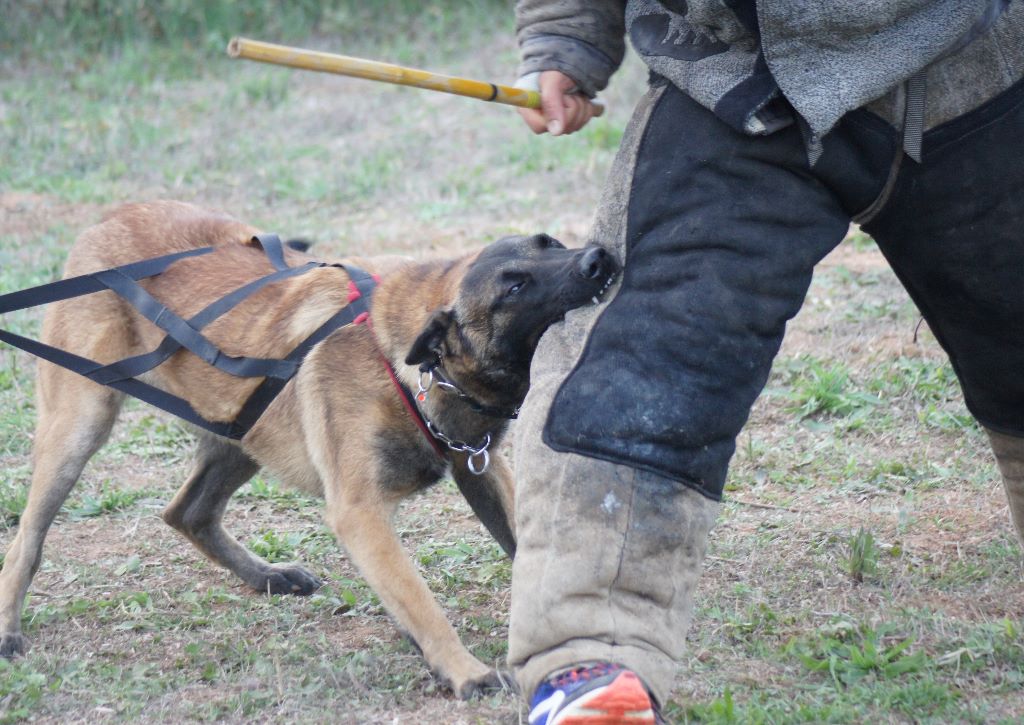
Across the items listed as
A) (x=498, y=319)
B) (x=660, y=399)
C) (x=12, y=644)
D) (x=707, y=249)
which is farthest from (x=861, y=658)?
(x=12, y=644)

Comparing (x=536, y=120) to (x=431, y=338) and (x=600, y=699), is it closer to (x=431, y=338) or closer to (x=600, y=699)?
(x=431, y=338)

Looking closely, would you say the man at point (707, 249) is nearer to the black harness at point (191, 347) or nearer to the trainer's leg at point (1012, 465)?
the trainer's leg at point (1012, 465)

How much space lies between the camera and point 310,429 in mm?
3633

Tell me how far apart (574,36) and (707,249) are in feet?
2.41

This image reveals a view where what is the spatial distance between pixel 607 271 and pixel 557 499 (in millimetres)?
553

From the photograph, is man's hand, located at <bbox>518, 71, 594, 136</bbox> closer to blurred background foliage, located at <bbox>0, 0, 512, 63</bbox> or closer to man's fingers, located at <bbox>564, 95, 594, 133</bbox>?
man's fingers, located at <bbox>564, 95, 594, 133</bbox>

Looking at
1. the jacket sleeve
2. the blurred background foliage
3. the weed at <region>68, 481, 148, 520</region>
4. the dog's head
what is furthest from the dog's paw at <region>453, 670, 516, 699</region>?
the blurred background foliage

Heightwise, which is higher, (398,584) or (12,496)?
(398,584)

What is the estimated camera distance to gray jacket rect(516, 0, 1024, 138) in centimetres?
231

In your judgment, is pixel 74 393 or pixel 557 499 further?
pixel 74 393

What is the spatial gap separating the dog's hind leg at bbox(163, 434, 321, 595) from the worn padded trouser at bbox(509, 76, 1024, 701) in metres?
1.64

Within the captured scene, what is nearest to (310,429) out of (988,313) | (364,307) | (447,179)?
(364,307)

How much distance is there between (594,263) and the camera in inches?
104

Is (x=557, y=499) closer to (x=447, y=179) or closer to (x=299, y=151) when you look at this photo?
(x=447, y=179)
